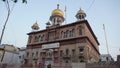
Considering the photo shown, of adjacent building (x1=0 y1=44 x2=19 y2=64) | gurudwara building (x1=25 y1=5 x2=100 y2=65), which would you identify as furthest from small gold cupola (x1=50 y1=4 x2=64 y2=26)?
adjacent building (x1=0 y1=44 x2=19 y2=64)

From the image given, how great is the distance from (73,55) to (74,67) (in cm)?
863

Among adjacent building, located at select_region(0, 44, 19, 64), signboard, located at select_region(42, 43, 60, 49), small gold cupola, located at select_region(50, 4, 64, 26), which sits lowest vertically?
adjacent building, located at select_region(0, 44, 19, 64)

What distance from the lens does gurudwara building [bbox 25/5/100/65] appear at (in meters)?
25.7

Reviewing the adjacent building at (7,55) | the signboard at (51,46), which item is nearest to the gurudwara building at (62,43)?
the signboard at (51,46)

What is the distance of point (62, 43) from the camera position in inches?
1133

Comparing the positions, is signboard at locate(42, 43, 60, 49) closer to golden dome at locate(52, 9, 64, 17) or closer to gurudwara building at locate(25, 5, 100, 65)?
gurudwara building at locate(25, 5, 100, 65)

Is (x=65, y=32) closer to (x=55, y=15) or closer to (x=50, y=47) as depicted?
(x=50, y=47)

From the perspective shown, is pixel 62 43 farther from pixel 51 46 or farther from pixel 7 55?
pixel 7 55

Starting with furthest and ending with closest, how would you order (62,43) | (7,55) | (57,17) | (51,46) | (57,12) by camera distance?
(7,55)
(57,12)
(57,17)
(51,46)
(62,43)

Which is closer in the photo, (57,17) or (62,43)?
(62,43)

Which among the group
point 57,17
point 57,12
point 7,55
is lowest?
point 7,55

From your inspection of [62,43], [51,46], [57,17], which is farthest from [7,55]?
[62,43]

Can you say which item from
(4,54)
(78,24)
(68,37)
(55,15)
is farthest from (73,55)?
(4,54)

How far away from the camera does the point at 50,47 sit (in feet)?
98.3
